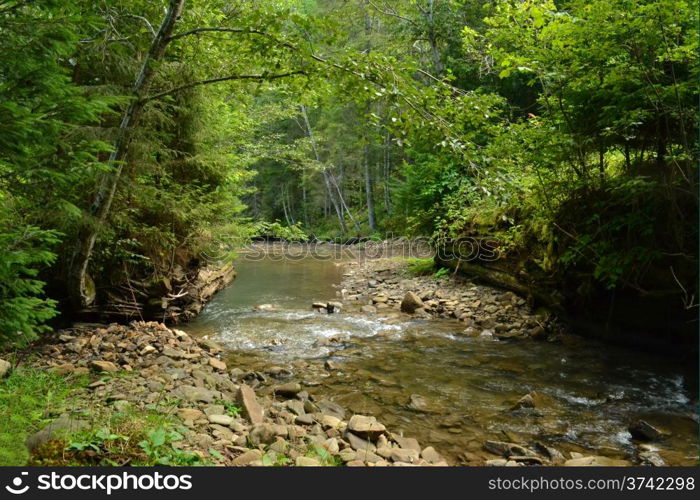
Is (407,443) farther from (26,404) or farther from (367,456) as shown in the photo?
(26,404)

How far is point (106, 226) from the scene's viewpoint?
644 cm

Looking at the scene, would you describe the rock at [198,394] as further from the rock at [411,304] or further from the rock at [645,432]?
the rock at [411,304]

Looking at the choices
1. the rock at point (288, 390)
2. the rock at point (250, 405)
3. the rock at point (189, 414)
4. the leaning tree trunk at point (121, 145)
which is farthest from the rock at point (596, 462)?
the leaning tree trunk at point (121, 145)

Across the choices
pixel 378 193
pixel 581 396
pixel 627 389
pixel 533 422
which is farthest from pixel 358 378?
Result: pixel 378 193

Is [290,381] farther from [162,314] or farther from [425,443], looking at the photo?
[162,314]

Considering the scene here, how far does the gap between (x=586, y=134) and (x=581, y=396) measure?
4139 millimetres

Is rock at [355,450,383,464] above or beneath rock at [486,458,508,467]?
above

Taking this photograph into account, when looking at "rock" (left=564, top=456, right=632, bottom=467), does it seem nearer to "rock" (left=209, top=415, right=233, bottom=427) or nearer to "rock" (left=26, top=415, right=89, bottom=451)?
"rock" (left=209, top=415, right=233, bottom=427)

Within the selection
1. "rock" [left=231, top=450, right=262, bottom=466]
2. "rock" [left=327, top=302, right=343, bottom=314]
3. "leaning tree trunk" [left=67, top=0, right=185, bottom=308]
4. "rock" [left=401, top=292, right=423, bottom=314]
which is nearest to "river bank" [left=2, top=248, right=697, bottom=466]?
"rock" [left=231, top=450, right=262, bottom=466]

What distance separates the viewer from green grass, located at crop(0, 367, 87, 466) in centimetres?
303

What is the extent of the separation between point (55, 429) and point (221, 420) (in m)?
1.38

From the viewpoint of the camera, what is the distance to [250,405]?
4.62 meters

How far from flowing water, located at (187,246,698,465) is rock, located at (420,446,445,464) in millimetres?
220

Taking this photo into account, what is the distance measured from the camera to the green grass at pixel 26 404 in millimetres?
3025
